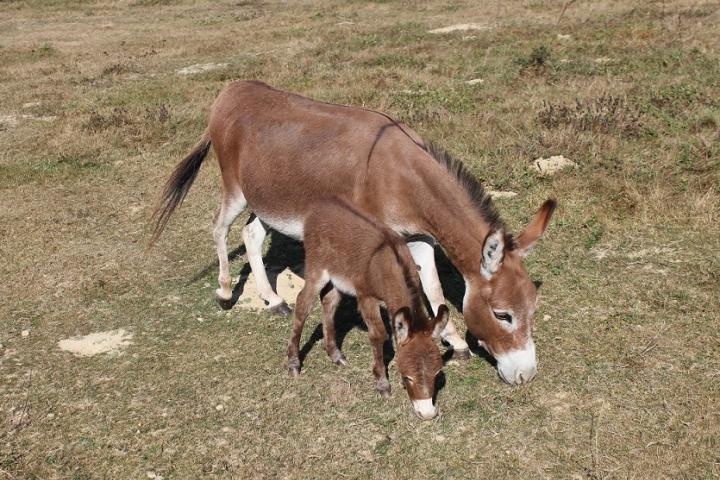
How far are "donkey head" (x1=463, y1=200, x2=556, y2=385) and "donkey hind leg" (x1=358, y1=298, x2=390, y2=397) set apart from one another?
2.36ft

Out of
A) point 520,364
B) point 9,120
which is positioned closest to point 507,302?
point 520,364

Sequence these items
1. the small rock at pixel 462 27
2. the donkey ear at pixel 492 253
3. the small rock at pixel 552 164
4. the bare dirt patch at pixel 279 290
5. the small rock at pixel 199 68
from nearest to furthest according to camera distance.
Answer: the donkey ear at pixel 492 253, the bare dirt patch at pixel 279 290, the small rock at pixel 552 164, the small rock at pixel 199 68, the small rock at pixel 462 27

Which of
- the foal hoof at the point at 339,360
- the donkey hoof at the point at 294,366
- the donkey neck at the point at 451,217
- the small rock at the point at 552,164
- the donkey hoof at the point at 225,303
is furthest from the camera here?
the small rock at the point at 552,164

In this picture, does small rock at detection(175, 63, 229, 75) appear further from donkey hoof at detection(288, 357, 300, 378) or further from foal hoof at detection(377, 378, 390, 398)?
foal hoof at detection(377, 378, 390, 398)

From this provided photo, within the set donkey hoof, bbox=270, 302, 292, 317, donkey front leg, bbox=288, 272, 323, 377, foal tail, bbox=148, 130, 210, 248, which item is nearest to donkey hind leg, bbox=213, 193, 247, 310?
donkey hoof, bbox=270, 302, 292, 317

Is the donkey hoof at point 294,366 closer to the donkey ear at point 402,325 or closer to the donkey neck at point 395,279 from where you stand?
the donkey neck at point 395,279

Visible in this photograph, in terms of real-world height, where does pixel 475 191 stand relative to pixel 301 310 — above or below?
above

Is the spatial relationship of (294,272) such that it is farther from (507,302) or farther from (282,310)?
(507,302)

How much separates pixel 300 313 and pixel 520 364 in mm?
1880

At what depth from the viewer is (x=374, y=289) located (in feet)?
16.4

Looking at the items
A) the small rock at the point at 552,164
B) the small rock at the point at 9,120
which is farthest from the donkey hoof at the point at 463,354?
the small rock at the point at 9,120

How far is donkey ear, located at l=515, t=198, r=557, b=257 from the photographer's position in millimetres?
4832

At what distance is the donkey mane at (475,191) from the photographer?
16.5ft

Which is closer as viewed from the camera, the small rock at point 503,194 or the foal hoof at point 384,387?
the foal hoof at point 384,387
